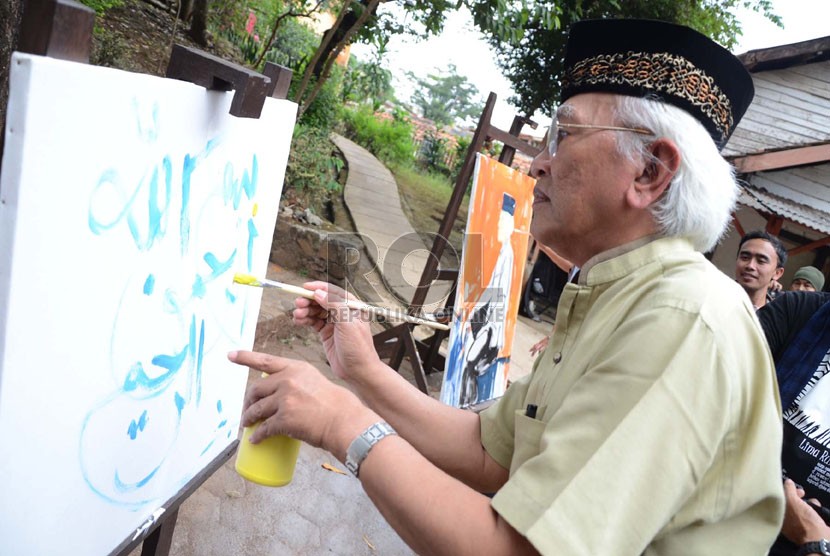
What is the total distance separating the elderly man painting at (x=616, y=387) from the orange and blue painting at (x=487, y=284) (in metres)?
1.49

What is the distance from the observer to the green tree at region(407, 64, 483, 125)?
37.8 meters

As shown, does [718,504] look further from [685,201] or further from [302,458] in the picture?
[302,458]

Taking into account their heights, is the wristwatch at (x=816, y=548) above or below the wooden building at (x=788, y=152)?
below

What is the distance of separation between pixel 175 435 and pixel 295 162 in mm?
5082

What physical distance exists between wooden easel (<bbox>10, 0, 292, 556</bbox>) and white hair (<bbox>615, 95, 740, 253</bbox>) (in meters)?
0.68

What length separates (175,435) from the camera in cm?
138

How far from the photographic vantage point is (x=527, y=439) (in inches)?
40.5

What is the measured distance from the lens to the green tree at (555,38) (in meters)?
8.59

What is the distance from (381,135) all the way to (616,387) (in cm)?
1092

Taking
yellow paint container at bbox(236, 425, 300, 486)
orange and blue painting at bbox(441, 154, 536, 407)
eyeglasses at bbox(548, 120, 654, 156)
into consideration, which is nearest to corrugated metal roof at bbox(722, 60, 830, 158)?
orange and blue painting at bbox(441, 154, 536, 407)

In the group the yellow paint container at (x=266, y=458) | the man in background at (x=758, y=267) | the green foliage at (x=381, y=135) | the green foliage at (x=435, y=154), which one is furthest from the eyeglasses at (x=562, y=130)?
the green foliage at (x=435, y=154)

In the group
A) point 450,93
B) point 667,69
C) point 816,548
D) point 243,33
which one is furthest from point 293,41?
point 450,93

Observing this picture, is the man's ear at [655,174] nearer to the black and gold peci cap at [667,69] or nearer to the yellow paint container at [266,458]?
the black and gold peci cap at [667,69]

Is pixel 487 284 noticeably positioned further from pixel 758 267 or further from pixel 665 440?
pixel 665 440
